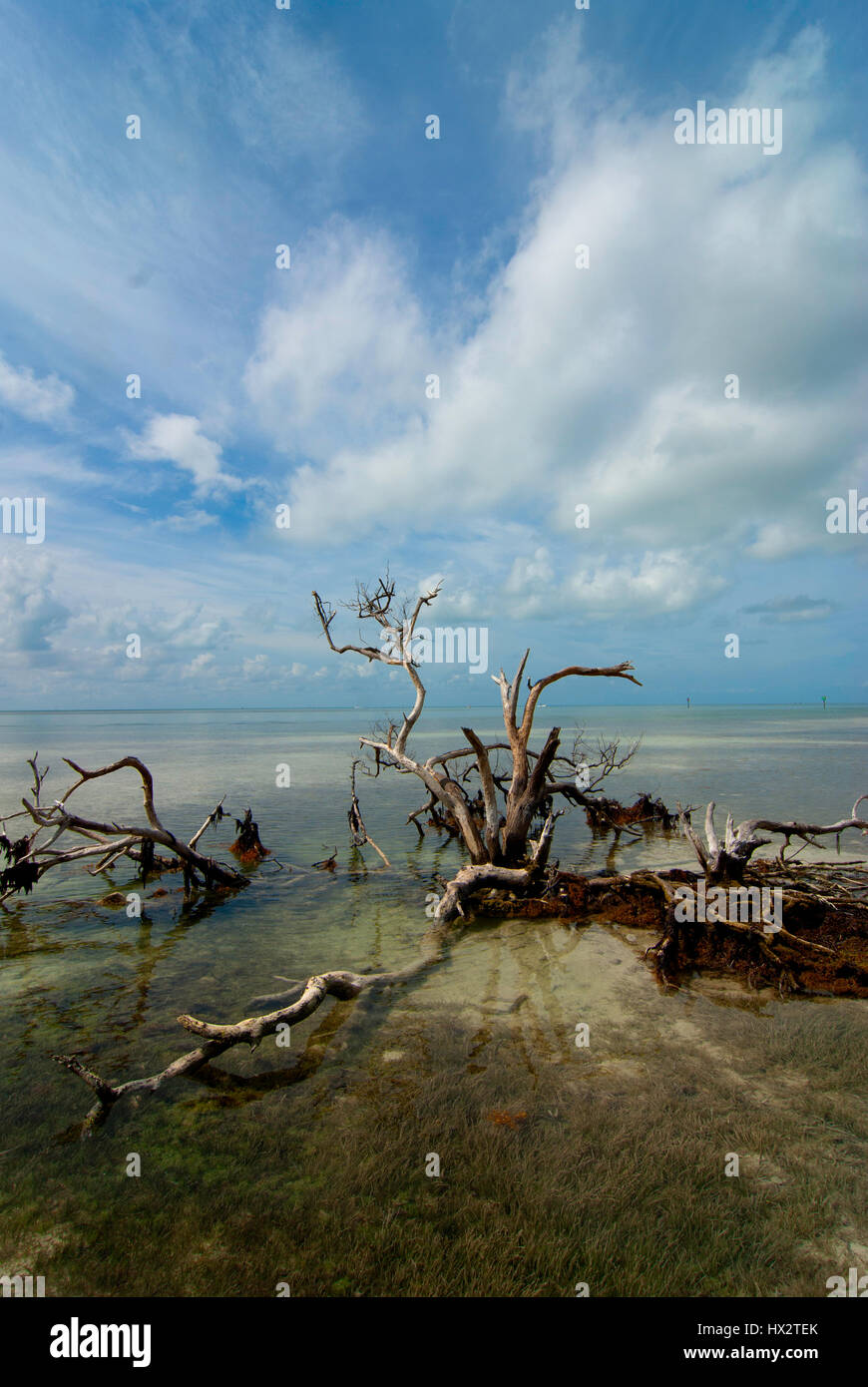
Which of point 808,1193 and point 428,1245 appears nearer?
point 428,1245

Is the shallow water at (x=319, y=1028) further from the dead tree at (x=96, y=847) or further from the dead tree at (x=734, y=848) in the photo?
the dead tree at (x=734, y=848)

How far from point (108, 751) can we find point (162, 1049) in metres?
53.8

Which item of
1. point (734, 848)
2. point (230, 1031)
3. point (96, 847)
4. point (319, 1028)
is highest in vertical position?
point (734, 848)

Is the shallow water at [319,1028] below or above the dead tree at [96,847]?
below

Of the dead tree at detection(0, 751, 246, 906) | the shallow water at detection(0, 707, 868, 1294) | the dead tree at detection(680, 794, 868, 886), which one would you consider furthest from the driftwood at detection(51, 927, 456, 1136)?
the dead tree at detection(680, 794, 868, 886)

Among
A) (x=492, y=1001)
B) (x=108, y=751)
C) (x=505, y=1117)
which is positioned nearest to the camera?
(x=505, y=1117)

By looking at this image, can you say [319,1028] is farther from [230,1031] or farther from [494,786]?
[494,786]

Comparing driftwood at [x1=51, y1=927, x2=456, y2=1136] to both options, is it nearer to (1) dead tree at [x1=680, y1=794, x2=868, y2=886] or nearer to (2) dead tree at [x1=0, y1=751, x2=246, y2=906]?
(2) dead tree at [x1=0, y1=751, x2=246, y2=906]

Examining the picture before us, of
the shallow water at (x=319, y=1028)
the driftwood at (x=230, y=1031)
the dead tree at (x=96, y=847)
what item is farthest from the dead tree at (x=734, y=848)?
the dead tree at (x=96, y=847)

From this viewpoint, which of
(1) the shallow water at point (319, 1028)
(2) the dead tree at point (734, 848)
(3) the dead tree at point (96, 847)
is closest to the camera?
(1) the shallow water at point (319, 1028)

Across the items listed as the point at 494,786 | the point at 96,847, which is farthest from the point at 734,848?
the point at 96,847
